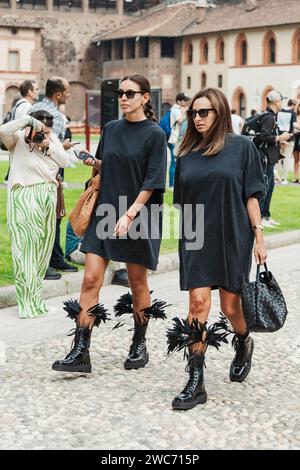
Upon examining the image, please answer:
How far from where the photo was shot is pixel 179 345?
5.68 meters

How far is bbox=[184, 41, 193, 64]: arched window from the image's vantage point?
7494cm

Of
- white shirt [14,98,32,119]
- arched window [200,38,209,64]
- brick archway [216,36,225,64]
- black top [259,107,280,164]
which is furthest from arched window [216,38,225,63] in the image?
white shirt [14,98,32,119]

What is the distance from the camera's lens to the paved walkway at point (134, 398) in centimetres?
488

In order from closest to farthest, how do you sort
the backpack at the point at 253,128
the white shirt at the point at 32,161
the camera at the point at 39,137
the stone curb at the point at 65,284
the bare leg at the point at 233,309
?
the bare leg at the point at 233,309, the camera at the point at 39,137, the white shirt at the point at 32,161, the stone curb at the point at 65,284, the backpack at the point at 253,128

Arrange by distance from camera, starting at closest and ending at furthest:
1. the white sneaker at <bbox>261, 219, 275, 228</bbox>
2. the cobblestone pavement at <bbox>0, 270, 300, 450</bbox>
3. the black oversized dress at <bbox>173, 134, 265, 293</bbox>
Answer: the cobblestone pavement at <bbox>0, 270, 300, 450</bbox> < the black oversized dress at <bbox>173, 134, 265, 293</bbox> < the white sneaker at <bbox>261, 219, 275, 228</bbox>

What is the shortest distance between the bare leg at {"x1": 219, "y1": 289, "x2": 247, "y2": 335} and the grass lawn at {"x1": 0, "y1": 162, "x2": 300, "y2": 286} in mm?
3313

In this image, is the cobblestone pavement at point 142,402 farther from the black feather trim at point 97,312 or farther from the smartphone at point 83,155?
the smartphone at point 83,155

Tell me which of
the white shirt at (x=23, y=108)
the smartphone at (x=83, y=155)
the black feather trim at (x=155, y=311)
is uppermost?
the white shirt at (x=23, y=108)

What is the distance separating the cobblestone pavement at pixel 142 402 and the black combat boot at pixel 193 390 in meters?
0.04

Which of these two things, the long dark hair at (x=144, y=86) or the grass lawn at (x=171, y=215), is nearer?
the long dark hair at (x=144, y=86)

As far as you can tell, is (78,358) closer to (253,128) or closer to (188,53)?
(253,128)

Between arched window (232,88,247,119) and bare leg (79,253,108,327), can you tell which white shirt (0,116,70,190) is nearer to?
bare leg (79,253,108,327)

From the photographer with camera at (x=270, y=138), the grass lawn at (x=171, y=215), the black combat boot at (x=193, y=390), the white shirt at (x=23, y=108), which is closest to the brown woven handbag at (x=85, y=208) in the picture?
the black combat boot at (x=193, y=390)
